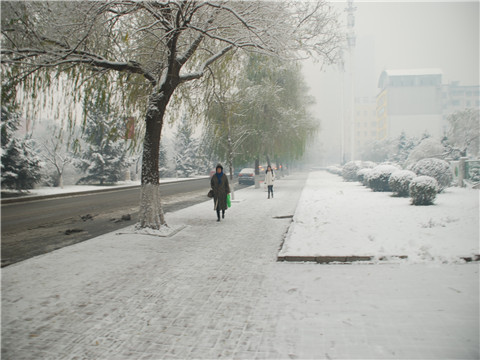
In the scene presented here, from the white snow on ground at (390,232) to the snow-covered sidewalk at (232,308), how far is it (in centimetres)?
51

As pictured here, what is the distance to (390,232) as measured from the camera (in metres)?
7.46

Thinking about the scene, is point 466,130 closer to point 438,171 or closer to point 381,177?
point 381,177

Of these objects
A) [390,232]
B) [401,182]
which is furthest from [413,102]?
[390,232]

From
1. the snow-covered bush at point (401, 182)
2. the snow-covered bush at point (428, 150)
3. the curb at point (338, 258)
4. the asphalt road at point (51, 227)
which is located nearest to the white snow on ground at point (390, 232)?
the curb at point (338, 258)

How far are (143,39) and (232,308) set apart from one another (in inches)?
267

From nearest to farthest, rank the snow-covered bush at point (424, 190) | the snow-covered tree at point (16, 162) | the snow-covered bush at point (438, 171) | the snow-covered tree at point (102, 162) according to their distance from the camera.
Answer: the snow-covered bush at point (424, 190) → the snow-covered bush at point (438, 171) → the snow-covered tree at point (16, 162) → the snow-covered tree at point (102, 162)

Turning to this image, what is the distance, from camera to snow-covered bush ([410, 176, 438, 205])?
37.4ft

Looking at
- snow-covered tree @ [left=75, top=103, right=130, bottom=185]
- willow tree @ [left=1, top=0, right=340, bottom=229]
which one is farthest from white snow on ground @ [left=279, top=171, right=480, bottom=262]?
snow-covered tree @ [left=75, top=103, right=130, bottom=185]

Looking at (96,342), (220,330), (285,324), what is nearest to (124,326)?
(96,342)

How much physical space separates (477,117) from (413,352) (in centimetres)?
4499

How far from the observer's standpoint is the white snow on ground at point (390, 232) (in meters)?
5.94

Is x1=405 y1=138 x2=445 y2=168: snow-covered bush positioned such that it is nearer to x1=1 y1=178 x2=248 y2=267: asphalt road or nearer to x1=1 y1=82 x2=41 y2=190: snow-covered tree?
x1=1 y1=178 x2=248 y2=267: asphalt road

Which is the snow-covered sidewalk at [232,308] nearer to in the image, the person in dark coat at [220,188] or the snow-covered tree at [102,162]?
the person in dark coat at [220,188]

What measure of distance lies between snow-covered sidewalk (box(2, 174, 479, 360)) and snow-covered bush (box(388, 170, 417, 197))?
32.1 ft
